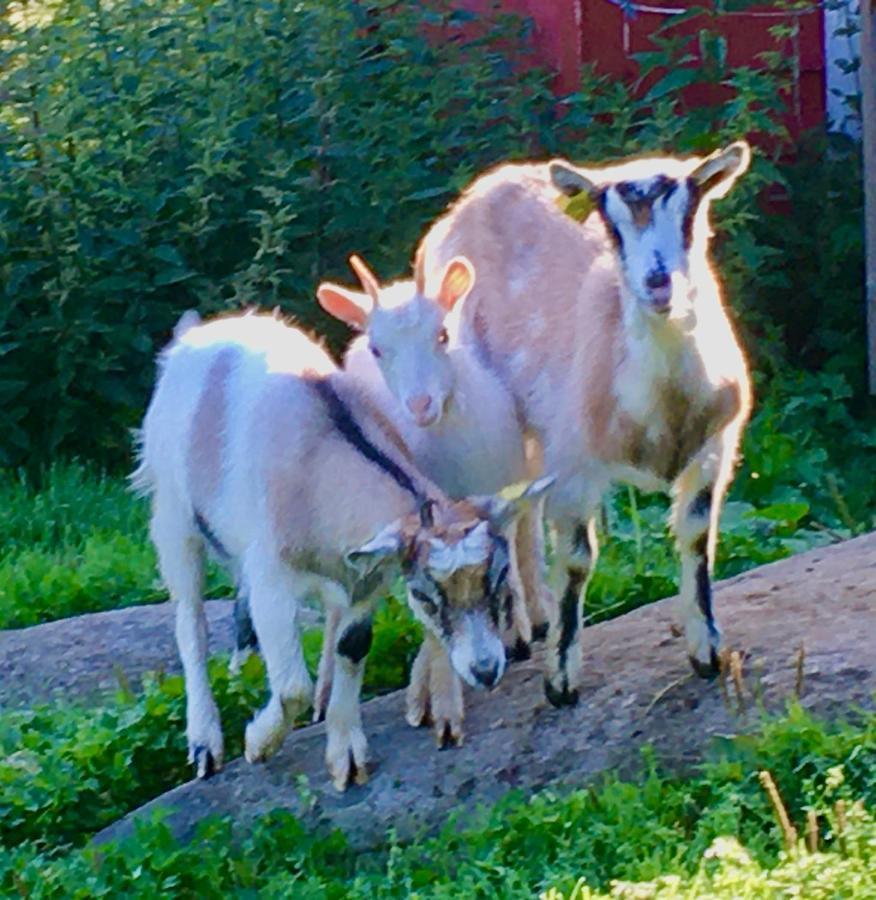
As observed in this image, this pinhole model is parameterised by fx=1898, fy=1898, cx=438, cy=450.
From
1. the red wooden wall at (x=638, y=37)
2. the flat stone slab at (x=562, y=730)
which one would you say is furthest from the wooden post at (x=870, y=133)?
the flat stone slab at (x=562, y=730)

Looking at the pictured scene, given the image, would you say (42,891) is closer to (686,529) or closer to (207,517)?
(207,517)

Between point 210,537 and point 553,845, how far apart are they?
154 centimetres

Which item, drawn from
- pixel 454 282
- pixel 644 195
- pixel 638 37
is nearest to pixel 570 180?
pixel 644 195

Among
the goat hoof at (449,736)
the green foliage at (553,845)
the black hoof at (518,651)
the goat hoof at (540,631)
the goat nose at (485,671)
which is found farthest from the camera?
the goat hoof at (540,631)

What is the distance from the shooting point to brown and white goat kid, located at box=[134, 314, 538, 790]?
470cm

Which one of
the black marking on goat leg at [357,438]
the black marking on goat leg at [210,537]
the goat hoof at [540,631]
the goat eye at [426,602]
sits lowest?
the goat hoof at [540,631]

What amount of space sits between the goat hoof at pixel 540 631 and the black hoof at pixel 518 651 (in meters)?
0.20

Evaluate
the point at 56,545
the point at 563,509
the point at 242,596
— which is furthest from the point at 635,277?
the point at 56,545

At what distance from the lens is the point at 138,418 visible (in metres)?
9.20

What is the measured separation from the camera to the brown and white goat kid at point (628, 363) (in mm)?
4902

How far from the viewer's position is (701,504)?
534 centimetres

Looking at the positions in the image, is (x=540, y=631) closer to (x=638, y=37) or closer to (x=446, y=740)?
(x=446, y=740)

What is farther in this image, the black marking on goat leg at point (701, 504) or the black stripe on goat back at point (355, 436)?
the black marking on goat leg at point (701, 504)

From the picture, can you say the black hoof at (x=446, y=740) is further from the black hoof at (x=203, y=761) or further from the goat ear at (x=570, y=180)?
the goat ear at (x=570, y=180)
